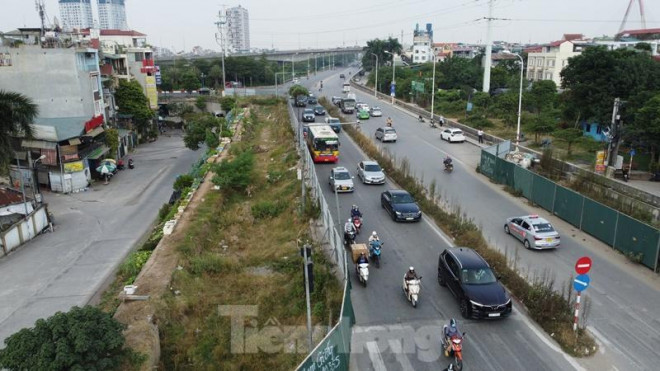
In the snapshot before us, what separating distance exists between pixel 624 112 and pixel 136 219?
3726 cm

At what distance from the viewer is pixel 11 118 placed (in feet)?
111

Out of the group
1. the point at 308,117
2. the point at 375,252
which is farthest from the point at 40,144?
the point at 375,252

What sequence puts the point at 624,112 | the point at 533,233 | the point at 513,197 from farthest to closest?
the point at 624,112 → the point at 513,197 → the point at 533,233

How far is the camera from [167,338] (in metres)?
16.8

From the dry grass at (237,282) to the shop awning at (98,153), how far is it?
60.0 feet

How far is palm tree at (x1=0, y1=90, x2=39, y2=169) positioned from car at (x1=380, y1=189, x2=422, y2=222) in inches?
937

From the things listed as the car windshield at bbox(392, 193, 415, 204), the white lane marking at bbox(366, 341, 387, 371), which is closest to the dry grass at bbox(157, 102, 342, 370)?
the white lane marking at bbox(366, 341, 387, 371)

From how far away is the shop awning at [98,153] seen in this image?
148ft

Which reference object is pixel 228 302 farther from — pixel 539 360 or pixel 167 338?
pixel 539 360

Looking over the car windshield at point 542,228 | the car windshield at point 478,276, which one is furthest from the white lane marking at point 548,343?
the car windshield at point 542,228

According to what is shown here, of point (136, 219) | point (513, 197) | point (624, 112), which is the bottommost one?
point (136, 219)

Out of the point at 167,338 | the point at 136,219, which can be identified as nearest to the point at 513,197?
the point at 167,338

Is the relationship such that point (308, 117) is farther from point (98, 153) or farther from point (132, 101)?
point (98, 153)

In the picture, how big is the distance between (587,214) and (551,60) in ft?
256
